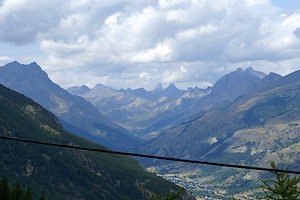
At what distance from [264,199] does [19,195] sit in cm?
12500

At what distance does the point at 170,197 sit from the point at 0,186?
12421cm

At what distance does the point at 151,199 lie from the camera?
37781 millimetres

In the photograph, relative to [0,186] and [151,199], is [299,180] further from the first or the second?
[0,186]

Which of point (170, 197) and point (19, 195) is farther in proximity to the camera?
point (19, 195)

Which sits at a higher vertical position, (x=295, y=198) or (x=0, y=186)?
(x=295, y=198)

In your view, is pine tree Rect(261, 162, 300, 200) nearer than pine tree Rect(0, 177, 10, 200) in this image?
Yes

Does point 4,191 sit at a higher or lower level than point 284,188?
lower

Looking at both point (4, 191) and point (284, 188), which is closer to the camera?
point (284, 188)

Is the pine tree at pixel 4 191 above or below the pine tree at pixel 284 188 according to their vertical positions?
below

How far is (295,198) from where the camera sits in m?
36.2

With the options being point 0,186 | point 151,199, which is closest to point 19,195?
point 0,186

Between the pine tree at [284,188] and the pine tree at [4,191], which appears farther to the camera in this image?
the pine tree at [4,191]

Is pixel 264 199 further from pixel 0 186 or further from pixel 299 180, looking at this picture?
pixel 0 186

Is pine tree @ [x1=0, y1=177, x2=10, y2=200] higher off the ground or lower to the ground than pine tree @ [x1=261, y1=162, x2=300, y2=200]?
lower
